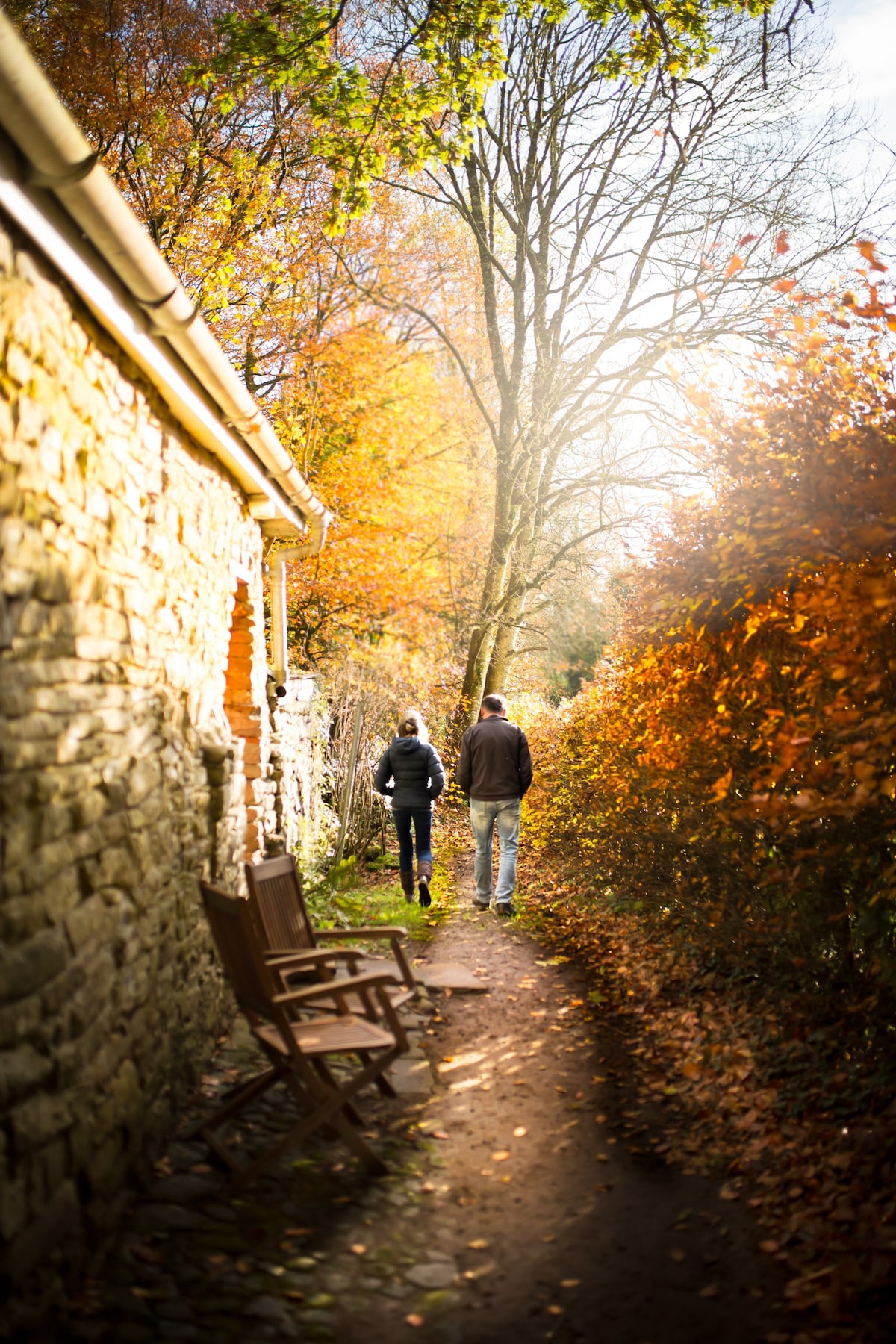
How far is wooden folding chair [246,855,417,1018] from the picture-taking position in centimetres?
427

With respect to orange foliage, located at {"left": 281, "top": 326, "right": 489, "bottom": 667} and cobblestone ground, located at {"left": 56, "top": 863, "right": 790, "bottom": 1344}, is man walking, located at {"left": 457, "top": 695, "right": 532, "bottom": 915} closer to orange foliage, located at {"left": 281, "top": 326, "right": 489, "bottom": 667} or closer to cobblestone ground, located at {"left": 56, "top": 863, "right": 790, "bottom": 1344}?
cobblestone ground, located at {"left": 56, "top": 863, "right": 790, "bottom": 1344}

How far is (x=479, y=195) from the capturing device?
1422 cm

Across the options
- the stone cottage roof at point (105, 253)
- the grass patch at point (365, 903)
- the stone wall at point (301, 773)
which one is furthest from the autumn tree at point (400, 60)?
the grass patch at point (365, 903)

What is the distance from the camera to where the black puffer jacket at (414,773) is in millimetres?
8672

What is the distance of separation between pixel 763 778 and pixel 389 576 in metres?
11.4

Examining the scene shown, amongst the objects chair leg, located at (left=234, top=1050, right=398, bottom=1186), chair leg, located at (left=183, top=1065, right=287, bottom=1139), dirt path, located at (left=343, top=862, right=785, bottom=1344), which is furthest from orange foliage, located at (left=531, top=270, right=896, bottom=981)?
chair leg, located at (left=183, top=1065, right=287, bottom=1139)

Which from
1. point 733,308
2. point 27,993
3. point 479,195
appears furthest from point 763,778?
point 479,195

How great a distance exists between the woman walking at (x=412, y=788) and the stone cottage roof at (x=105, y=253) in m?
3.79

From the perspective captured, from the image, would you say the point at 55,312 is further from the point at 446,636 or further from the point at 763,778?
the point at 446,636

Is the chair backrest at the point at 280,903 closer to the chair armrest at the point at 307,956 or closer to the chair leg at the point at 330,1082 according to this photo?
the chair armrest at the point at 307,956

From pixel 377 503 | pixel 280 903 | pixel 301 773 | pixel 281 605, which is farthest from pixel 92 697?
pixel 377 503

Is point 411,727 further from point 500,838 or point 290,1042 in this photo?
point 290,1042

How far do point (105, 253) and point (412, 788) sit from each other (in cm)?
608

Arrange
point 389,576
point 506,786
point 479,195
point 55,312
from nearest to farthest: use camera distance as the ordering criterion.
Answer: point 55,312 < point 506,786 < point 479,195 < point 389,576
